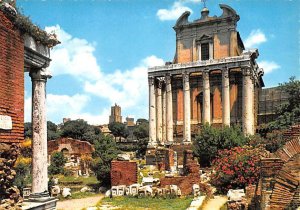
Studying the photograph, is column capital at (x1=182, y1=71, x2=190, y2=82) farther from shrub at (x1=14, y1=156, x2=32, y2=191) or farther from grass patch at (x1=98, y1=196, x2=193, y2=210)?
grass patch at (x1=98, y1=196, x2=193, y2=210)

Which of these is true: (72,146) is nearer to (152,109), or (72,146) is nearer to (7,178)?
(152,109)

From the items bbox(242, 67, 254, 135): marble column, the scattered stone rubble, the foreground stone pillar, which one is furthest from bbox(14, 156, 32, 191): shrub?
bbox(242, 67, 254, 135): marble column

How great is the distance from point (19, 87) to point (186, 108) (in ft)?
97.3

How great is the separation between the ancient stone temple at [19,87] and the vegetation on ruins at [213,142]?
724 inches

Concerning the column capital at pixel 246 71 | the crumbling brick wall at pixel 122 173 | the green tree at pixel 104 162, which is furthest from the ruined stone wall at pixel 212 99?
the crumbling brick wall at pixel 122 173

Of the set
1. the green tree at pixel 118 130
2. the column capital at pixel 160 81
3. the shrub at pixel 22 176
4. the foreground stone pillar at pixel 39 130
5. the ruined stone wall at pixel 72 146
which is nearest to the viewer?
the foreground stone pillar at pixel 39 130

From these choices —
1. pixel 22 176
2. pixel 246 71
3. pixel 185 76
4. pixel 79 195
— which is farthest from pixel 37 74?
pixel 185 76

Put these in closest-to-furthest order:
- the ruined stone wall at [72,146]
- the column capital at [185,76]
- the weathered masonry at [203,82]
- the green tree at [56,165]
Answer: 1. the green tree at [56,165]
2. the weathered masonry at [203,82]
3. the column capital at [185,76]
4. the ruined stone wall at [72,146]

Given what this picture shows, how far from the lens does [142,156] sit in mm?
40344

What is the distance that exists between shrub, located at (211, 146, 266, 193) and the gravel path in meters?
6.04

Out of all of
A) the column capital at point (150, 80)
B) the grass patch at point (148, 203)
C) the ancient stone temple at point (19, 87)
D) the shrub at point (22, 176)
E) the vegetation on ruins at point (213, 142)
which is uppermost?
the column capital at point (150, 80)

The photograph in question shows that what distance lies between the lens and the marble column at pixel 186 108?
119 ft

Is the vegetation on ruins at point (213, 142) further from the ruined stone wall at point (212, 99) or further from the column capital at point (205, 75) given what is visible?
the ruined stone wall at point (212, 99)

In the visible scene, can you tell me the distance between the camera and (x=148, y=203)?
617 inches
